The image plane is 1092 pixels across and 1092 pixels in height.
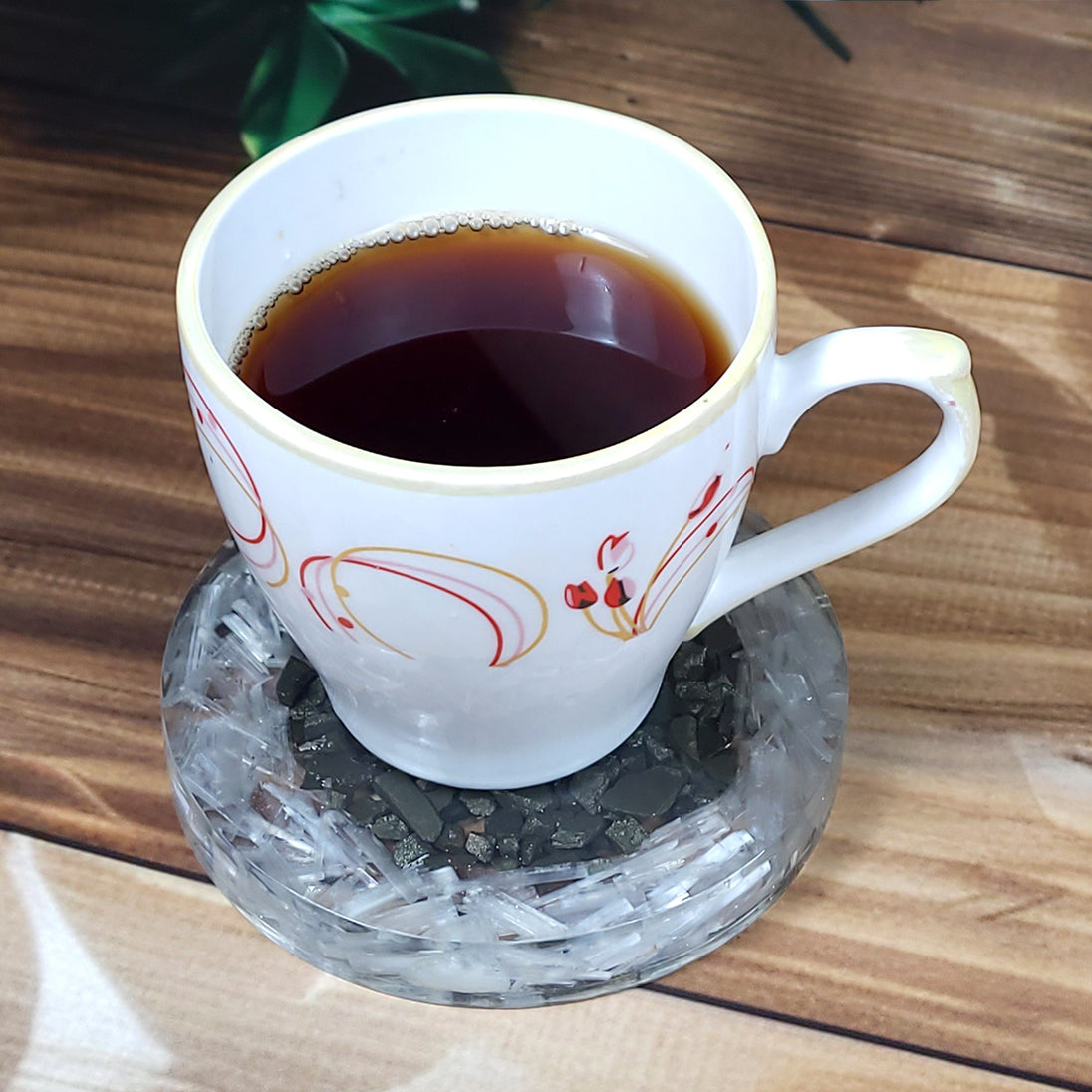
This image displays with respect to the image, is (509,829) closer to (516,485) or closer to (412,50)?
(516,485)

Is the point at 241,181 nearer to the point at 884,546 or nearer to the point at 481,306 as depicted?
the point at 481,306

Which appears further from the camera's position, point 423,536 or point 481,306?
point 481,306

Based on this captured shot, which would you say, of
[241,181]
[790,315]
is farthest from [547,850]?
[790,315]

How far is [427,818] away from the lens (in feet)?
1.78

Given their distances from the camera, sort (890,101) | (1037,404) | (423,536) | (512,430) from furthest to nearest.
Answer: (890,101) < (1037,404) < (512,430) < (423,536)

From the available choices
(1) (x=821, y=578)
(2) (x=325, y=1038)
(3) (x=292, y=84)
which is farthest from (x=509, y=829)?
(3) (x=292, y=84)

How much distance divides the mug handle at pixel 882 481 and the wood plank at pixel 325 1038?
0.16m

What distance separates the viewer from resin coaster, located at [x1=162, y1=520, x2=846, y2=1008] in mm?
517

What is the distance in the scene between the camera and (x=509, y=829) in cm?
54

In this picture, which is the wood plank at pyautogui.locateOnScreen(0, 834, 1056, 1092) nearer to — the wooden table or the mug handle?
the wooden table

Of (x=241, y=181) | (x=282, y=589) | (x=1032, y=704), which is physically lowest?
(x=1032, y=704)

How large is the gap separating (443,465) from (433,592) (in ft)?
0.13

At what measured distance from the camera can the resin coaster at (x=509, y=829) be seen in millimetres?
517

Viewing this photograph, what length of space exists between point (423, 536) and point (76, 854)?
9.9 inches
